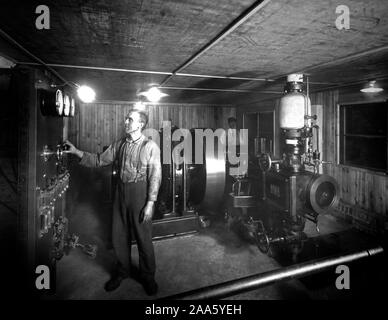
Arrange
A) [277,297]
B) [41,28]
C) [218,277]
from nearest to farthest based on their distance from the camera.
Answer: [41,28] < [277,297] < [218,277]

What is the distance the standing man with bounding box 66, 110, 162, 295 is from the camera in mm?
3199

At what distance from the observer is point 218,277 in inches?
138

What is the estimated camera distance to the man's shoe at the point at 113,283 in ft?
10.5

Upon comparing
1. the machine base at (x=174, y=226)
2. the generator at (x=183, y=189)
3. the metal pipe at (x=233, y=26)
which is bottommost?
the machine base at (x=174, y=226)

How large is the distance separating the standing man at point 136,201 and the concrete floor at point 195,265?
242 mm

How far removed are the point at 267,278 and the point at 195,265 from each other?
3.11m

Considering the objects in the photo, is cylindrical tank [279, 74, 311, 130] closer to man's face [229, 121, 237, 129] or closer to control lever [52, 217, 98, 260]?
control lever [52, 217, 98, 260]

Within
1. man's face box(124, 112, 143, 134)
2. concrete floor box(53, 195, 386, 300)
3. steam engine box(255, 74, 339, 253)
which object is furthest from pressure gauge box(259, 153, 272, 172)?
man's face box(124, 112, 143, 134)

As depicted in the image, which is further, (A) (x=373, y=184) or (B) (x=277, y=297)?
(A) (x=373, y=184)

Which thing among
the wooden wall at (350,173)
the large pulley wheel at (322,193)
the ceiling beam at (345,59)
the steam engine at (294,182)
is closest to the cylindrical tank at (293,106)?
the steam engine at (294,182)

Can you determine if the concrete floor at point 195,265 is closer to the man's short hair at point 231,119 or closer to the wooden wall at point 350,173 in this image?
the wooden wall at point 350,173

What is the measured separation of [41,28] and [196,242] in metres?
3.99

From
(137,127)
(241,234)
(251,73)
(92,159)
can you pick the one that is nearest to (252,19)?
(251,73)
